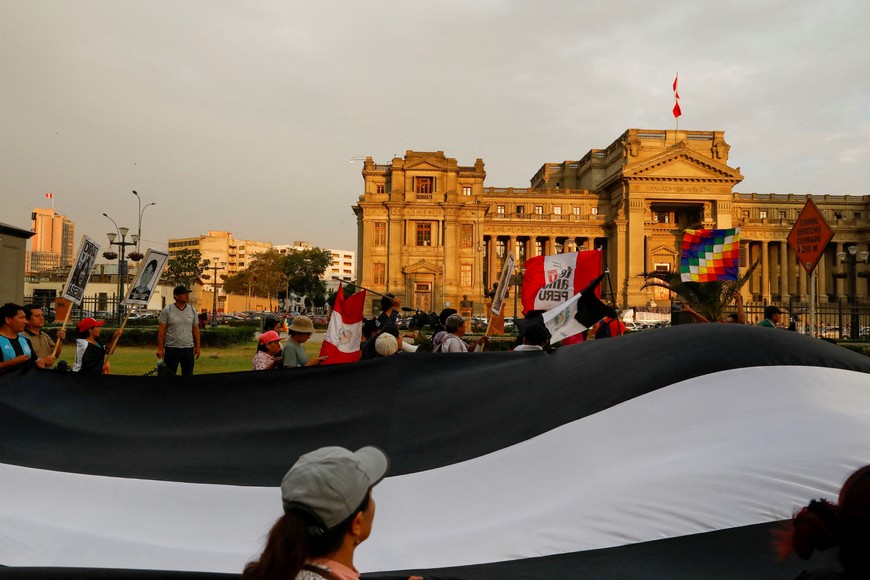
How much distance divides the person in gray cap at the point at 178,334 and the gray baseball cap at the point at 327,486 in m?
7.91

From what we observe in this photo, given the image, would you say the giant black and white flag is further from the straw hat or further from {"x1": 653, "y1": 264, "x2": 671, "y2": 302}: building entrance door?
{"x1": 653, "y1": 264, "x2": 671, "y2": 302}: building entrance door

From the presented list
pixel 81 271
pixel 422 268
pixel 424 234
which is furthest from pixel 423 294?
pixel 81 271

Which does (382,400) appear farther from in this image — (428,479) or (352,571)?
(352,571)

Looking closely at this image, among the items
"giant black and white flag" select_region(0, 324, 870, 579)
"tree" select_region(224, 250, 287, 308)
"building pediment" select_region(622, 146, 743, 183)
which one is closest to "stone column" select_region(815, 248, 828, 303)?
"building pediment" select_region(622, 146, 743, 183)

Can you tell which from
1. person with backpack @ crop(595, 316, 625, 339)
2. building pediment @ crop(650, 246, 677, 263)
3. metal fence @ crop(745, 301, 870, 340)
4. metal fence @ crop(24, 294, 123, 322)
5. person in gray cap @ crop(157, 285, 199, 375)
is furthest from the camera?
building pediment @ crop(650, 246, 677, 263)

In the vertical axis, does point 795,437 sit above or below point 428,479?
above

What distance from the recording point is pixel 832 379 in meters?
3.35

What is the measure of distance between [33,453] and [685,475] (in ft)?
12.8

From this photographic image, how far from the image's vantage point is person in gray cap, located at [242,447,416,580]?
1640 mm

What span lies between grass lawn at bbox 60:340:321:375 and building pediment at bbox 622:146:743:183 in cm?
4609

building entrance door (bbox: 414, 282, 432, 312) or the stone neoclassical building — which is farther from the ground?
the stone neoclassical building

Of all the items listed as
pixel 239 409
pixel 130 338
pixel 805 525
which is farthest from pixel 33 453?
pixel 130 338

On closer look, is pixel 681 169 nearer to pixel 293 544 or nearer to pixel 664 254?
pixel 664 254

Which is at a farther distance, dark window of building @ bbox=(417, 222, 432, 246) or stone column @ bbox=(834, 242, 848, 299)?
stone column @ bbox=(834, 242, 848, 299)
